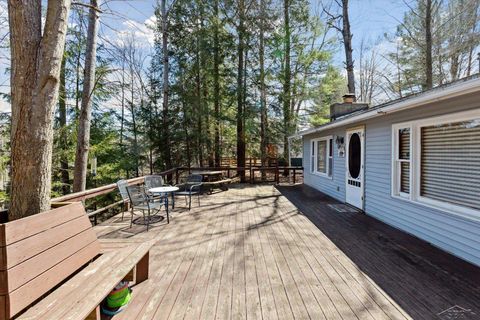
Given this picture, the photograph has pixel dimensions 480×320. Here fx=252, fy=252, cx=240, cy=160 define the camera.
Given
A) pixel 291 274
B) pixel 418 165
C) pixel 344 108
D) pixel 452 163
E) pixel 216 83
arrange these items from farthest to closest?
pixel 216 83 → pixel 344 108 → pixel 418 165 → pixel 452 163 → pixel 291 274

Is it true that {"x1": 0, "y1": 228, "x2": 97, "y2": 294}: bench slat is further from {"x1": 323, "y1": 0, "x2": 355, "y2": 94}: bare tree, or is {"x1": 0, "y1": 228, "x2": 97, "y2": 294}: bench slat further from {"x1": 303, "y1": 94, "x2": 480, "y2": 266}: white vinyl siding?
{"x1": 323, "y1": 0, "x2": 355, "y2": 94}: bare tree

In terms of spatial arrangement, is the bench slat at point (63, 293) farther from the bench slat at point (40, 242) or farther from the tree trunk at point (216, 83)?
the tree trunk at point (216, 83)

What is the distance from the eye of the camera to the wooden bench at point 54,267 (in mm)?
1376

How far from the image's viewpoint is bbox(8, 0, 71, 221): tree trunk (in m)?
1.83

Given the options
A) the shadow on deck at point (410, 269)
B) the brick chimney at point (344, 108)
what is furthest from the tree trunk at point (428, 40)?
the shadow on deck at point (410, 269)

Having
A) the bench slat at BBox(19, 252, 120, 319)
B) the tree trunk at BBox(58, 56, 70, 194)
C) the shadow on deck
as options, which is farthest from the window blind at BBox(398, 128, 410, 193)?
the tree trunk at BBox(58, 56, 70, 194)

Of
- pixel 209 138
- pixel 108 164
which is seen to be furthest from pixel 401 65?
pixel 108 164

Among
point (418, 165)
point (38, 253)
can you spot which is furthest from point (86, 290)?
point (418, 165)

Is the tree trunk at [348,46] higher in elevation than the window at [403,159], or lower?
higher

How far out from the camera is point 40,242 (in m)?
1.62

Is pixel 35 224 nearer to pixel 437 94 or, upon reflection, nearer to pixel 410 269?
pixel 410 269

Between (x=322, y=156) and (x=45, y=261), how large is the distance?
783 cm

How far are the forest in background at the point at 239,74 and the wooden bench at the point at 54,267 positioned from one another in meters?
8.46

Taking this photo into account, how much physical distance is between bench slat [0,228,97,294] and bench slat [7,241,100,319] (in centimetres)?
2
